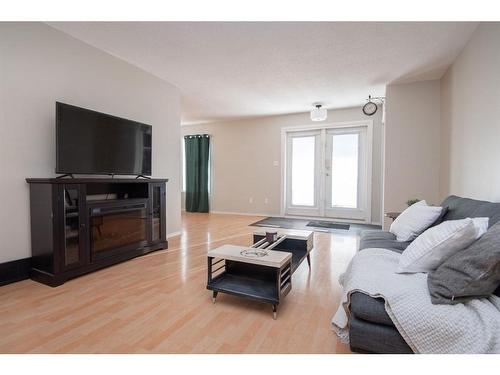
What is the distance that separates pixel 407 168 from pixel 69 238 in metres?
4.19

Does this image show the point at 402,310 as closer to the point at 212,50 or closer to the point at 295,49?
the point at 295,49

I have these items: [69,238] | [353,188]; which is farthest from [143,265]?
[353,188]

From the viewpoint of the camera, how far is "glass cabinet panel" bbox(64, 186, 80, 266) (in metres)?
2.14

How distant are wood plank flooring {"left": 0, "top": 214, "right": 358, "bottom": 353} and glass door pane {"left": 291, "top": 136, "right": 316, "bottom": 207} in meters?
3.06

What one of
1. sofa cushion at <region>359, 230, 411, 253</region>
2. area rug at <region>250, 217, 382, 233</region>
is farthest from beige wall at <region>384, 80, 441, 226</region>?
sofa cushion at <region>359, 230, 411, 253</region>

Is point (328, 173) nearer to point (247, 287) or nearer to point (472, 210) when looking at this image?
point (472, 210)

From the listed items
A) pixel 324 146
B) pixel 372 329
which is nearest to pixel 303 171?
pixel 324 146

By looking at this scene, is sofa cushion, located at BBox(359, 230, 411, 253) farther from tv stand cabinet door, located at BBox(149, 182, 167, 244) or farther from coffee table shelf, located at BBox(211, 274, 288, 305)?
tv stand cabinet door, located at BBox(149, 182, 167, 244)

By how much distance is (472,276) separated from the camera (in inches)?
41.3

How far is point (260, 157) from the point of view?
5.91 metres

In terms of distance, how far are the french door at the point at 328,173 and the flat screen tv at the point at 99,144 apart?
134 inches

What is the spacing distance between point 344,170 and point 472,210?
351cm

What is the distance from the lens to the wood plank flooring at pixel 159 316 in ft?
4.45

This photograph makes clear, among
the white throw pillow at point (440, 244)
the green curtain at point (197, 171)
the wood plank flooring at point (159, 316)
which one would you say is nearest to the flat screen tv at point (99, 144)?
the wood plank flooring at point (159, 316)
